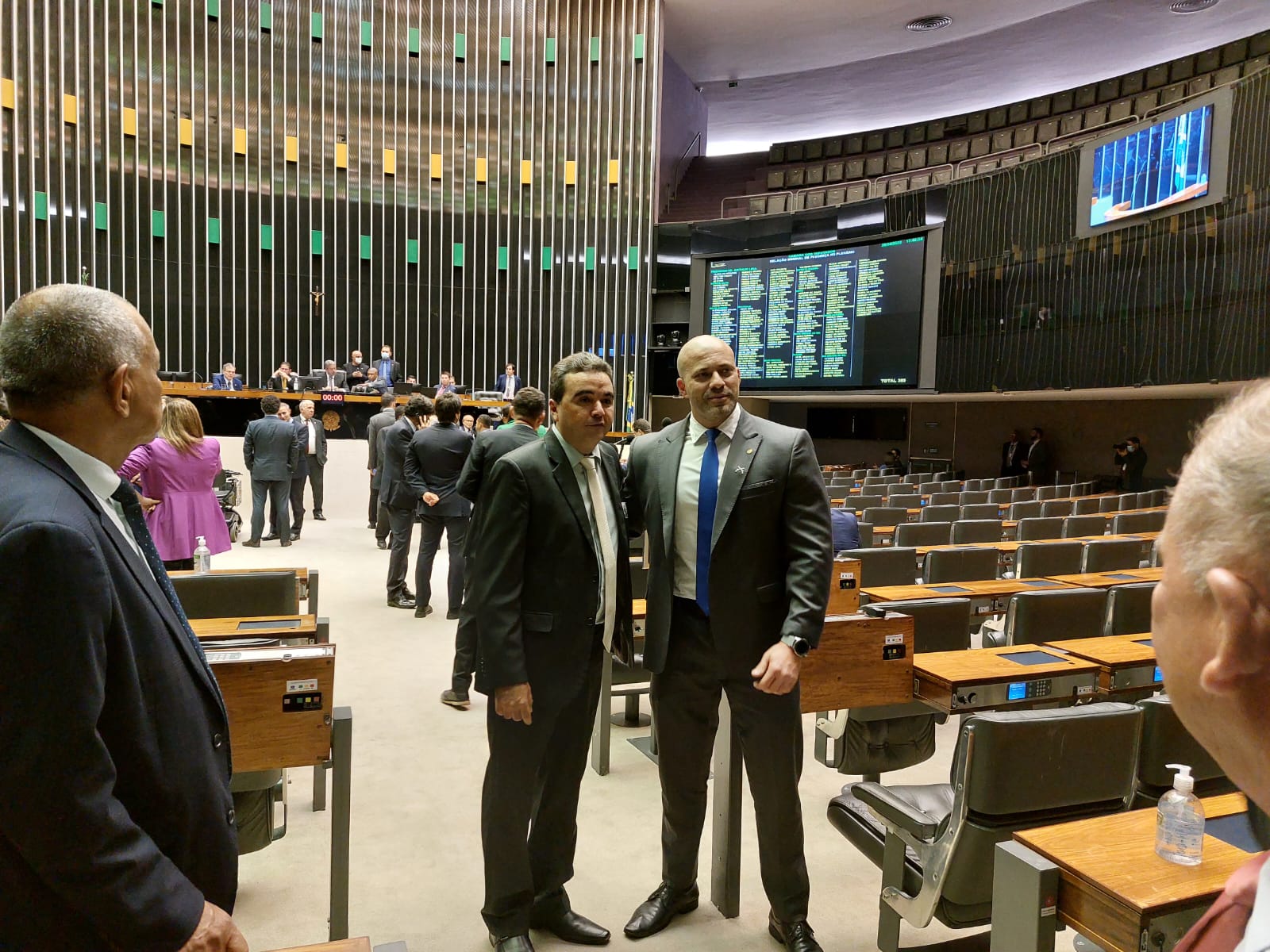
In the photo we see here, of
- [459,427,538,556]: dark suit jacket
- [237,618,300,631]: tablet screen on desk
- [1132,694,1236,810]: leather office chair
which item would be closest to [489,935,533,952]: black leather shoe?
[237,618,300,631]: tablet screen on desk

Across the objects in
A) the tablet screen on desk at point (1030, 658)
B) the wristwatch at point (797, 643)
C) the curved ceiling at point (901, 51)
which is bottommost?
the tablet screen on desk at point (1030, 658)

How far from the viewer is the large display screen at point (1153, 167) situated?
30.5ft

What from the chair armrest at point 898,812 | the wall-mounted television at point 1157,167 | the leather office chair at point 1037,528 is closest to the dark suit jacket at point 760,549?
the chair armrest at point 898,812

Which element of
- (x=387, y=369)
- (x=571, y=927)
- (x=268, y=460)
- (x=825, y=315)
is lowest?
(x=571, y=927)

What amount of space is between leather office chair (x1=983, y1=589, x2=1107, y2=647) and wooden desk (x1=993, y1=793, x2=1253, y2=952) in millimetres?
1947

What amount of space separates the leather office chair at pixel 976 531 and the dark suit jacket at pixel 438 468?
3.40 m

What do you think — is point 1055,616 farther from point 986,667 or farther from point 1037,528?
point 1037,528

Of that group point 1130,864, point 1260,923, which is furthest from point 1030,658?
point 1260,923

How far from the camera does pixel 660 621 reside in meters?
2.25

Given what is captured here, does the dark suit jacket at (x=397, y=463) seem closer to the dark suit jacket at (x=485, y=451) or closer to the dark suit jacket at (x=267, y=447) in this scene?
the dark suit jacket at (x=485, y=451)

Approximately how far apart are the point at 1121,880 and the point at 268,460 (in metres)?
8.52

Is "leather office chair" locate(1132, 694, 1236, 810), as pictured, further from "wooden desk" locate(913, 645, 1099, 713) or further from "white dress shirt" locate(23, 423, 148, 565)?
"white dress shirt" locate(23, 423, 148, 565)

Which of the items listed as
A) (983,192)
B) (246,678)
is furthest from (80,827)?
(983,192)

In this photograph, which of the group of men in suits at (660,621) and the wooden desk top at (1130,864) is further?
the group of men in suits at (660,621)
